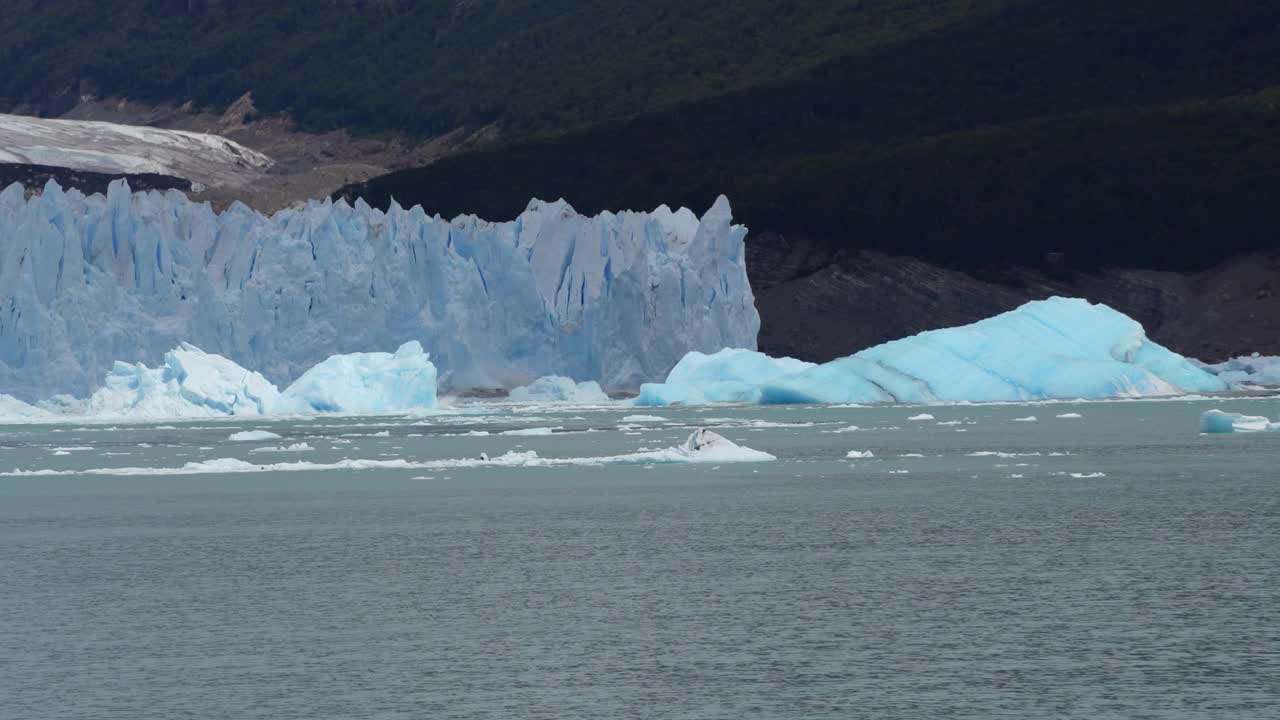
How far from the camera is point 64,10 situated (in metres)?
116

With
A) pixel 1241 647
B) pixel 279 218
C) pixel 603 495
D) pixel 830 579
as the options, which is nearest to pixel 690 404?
pixel 279 218

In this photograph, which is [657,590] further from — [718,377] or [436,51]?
[436,51]

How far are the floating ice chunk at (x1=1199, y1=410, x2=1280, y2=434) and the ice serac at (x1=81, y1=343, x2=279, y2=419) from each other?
17.7m

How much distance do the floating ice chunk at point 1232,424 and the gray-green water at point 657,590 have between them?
436cm

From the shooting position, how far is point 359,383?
126ft

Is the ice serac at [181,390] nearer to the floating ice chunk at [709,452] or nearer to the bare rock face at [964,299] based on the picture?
the floating ice chunk at [709,452]

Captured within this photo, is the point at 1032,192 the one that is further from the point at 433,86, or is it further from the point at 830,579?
the point at 830,579

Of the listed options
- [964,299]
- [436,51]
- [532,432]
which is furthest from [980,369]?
[436,51]

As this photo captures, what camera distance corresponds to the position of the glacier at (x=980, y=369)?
41.3 meters

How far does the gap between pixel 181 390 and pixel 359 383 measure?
3.50 meters

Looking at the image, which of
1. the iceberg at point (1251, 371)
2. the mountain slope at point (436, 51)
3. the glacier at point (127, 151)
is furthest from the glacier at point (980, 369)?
the mountain slope at point (436, 51)

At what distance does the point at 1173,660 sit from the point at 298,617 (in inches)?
243

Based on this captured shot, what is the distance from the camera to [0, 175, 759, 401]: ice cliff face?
3884 cm

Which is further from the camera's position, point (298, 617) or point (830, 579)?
point (830, 579)
